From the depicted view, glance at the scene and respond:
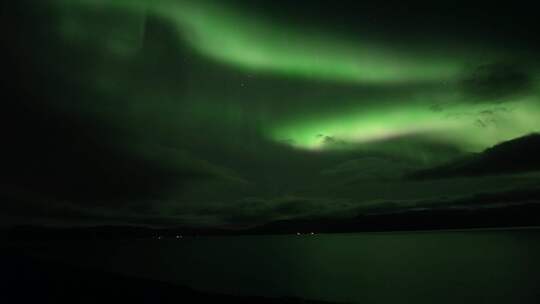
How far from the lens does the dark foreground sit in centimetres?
1098

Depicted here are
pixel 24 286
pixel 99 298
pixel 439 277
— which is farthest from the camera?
pixel 439 277

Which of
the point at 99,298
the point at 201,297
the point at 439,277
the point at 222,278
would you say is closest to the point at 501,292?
the point at 439,277

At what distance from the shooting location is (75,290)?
11.8m

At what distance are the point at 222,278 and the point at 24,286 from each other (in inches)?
1626

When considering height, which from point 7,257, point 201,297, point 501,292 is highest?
A: point 7,257

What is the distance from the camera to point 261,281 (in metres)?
48.9

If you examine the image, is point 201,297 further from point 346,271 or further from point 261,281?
point 346,271

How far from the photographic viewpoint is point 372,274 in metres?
57.6

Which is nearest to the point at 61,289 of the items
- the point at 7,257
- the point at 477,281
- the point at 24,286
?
the point at 24,286

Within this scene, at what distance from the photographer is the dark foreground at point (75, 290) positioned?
1098 centimetres

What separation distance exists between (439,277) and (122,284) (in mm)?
48766

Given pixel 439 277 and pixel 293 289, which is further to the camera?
pixel 439 277

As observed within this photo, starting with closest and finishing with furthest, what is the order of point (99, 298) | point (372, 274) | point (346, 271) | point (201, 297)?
point (99, 298), point (201, 297), point (372, 274), point (346, 271)

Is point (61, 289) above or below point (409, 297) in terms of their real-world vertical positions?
above
